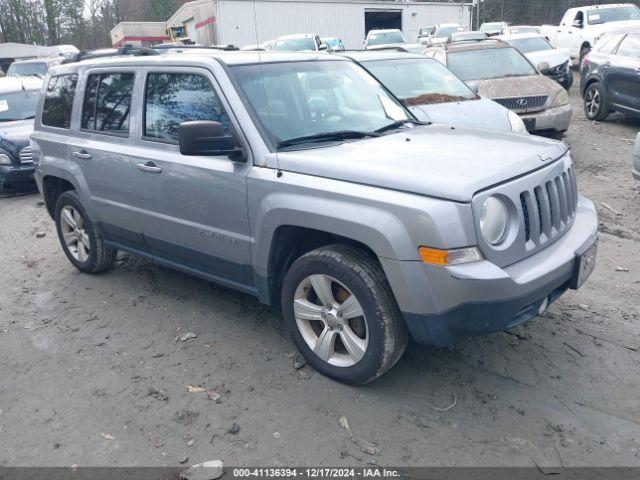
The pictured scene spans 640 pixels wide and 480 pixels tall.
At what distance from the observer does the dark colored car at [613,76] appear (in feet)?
33.6

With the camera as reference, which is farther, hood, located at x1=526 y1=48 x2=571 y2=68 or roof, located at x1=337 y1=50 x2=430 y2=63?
hood, located at x1=526 y1=48 x2=571 y2=68

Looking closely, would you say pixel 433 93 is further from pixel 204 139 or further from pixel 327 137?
pixel 204 139

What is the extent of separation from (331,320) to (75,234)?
3.26 metres

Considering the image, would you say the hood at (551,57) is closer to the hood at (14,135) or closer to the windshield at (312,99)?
the hood at (14,135)

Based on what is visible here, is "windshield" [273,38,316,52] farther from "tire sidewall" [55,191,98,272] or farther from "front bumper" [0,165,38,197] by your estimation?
"tire sidewall" [55,191,98,272]

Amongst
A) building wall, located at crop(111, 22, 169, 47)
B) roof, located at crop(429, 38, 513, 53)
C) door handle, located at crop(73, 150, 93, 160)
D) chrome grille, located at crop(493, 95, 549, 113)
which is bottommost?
chrome grille, located at crop(493, 95, 549, 113)

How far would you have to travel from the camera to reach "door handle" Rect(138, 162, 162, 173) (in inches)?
168

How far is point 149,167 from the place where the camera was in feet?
14.2

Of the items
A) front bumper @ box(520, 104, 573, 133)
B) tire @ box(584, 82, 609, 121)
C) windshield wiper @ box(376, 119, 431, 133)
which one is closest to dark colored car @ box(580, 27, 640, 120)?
tire @ box(584, 82, 609, 121)

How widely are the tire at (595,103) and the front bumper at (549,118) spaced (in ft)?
8.34

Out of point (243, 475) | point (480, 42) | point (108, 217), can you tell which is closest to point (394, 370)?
point (243, 475)

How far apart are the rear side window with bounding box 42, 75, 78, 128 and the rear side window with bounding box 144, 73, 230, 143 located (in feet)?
4.11

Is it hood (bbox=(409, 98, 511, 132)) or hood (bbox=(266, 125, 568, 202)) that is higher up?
hood (bbox=(266, 125, 568, 202))

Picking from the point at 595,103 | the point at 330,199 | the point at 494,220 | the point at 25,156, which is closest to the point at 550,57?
the point at 595,103
